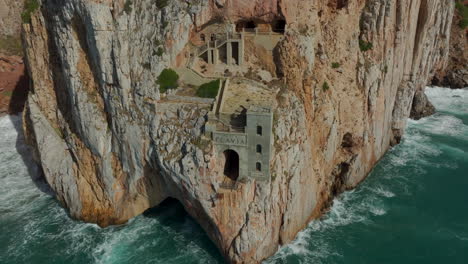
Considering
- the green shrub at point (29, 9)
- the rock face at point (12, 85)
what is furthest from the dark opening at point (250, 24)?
the rock face at point (12, 85)

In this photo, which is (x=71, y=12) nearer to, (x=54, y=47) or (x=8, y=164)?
(x=54, y=47)

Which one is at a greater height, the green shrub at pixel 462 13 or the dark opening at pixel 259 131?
the green shrub at pixel 462 13

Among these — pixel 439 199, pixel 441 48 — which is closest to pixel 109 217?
pixel 439 199

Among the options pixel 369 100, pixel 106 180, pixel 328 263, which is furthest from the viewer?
pixel 369 100

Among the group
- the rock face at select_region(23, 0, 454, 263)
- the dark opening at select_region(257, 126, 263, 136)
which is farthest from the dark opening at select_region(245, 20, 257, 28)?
the dark opening at select_region(257, 126, 263, 136)

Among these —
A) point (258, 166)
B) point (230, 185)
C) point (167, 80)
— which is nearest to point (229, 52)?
point (167, 80)

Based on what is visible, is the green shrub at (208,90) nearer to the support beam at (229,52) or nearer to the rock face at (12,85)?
the support beam at (229,52)
